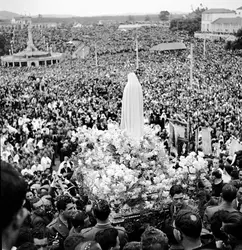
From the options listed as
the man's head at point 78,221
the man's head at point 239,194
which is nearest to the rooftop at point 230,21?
the man's head at point 239,194

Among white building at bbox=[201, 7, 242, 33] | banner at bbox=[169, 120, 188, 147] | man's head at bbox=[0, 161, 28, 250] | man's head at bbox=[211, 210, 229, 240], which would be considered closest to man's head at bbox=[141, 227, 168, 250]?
man's head at bbox=[211, 210, 229, 240]

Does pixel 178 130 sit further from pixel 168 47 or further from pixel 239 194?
pixel 168 47

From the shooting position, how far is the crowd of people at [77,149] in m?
3.31

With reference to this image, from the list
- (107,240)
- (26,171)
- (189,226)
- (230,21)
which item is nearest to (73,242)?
(107,240)

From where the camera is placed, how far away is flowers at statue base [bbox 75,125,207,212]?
5.71 m

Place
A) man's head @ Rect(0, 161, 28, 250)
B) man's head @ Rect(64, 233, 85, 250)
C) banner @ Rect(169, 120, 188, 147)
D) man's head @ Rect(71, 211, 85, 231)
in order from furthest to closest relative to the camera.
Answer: banner @ Rect(169, 120, 188, 147), man's head @ Rect(71, 211, 85, 231), man's head @ Rect(64, 233, 85, 250), man's head @ Rect(0, 161, 28, 250)

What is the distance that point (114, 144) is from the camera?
6398 mm

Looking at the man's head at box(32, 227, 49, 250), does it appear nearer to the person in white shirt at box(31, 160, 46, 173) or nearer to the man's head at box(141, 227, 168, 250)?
the man's head at box(141, 227, 168, 250)

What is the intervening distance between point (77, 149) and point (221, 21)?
90.3m

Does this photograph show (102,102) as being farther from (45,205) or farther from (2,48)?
(2,48)

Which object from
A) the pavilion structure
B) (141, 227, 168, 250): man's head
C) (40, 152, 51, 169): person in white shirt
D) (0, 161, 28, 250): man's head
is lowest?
the pavilion structure

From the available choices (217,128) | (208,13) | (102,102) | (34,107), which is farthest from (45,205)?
(208,13)

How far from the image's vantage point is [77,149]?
8.95 metres

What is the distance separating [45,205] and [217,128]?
9.76 metres
